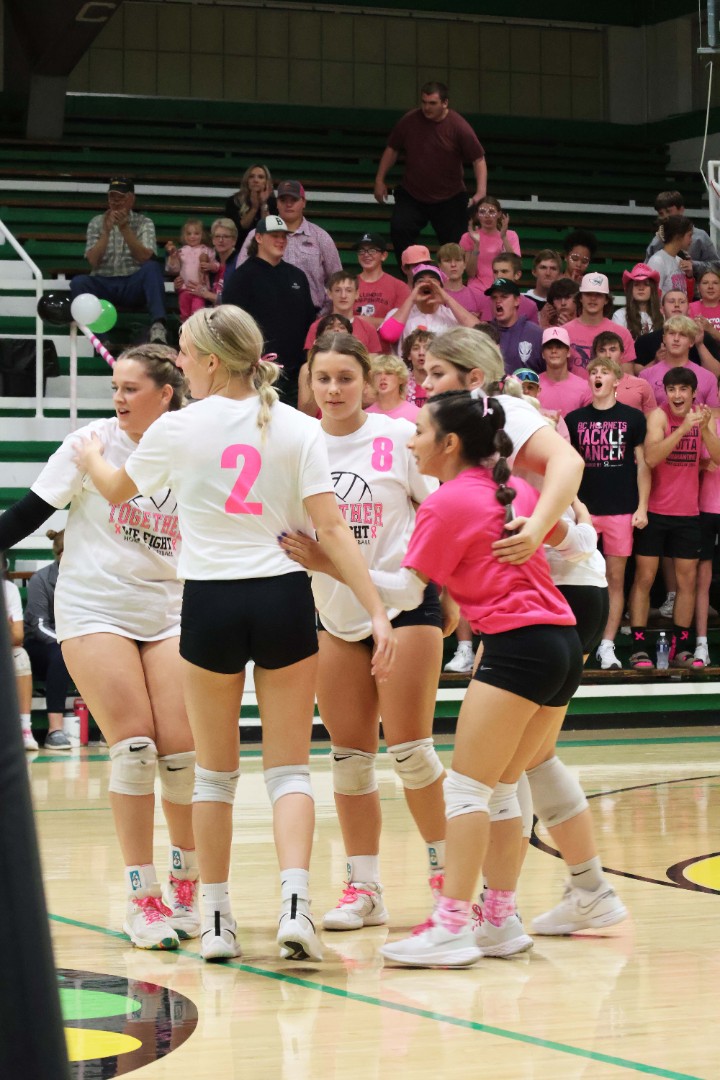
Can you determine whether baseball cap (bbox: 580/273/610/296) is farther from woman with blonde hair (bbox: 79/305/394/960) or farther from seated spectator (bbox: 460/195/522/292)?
woman with blonde hair (bbox: 79/305/394/960)

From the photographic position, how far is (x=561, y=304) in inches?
433

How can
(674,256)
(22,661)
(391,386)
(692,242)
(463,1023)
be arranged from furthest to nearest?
1. (692,242)
2. (674,256)
3. (22,661)
4. (391,386)
5. (463,1023)

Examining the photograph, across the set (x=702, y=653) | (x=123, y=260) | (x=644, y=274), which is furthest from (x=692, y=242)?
(x=123, y=260)

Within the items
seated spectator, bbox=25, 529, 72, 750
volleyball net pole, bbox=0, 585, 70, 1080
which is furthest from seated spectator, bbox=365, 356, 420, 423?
volleyball net pole, bbox=0, 585, 70, 1080

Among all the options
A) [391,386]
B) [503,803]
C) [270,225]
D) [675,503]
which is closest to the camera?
[503,803]

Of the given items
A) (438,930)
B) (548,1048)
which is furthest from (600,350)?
(548,1048)

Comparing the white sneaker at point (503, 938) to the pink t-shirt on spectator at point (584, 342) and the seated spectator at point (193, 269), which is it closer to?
the pink t-shirt on spectator at point (584, 342)

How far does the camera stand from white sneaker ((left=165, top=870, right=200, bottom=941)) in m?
4.35

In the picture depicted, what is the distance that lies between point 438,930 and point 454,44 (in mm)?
16209

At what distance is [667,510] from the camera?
995 centimetres

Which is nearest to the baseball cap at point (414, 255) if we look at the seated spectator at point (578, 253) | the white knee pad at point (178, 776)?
the seated spectator at point (578, 253)

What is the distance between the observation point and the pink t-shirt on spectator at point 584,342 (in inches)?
414

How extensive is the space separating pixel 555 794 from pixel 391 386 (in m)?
1.80

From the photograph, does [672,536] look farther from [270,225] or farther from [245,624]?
[245,624]
